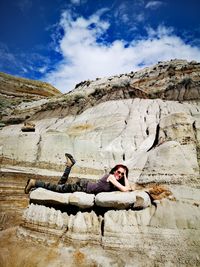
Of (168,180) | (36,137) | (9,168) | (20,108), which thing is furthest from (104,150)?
(20,108)

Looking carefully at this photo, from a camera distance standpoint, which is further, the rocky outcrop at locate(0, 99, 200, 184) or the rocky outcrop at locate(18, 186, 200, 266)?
the rocky outcrop at locate(0, 99, 200, 184)

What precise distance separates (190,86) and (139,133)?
17.2 ft

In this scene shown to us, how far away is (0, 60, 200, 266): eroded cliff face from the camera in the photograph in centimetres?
333

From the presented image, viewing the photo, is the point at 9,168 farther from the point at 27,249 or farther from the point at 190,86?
the point at 190,86

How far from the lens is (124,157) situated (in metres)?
10.8

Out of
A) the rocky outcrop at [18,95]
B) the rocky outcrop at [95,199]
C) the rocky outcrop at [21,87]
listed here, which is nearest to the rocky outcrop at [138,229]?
the rocky outcrop at [95,199]

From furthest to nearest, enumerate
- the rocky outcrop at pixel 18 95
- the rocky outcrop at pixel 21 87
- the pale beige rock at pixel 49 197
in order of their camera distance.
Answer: the rocky outcrop at pixel 21 87 → the rocky outcrop at pixel 18 95 → the pale beige rock at pixel 49 197

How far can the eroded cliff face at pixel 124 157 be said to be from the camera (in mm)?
→ 3326

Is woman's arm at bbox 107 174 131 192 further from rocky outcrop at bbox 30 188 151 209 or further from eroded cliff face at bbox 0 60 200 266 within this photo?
eroded cliff face at bbox 0 60 200 266

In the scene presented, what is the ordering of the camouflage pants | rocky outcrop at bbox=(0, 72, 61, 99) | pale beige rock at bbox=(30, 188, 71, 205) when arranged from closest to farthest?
pale beige rock at bbox=(30, 188, 71, 205), the camouflage pants, rocky outcrop at bbox=(0, 72, 61, 99)

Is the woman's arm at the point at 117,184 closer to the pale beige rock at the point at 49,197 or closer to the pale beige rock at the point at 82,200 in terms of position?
the pale beige rock at the point at 82,200

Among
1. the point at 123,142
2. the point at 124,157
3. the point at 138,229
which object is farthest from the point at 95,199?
the point at 123,142

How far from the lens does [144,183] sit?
6.16 meters

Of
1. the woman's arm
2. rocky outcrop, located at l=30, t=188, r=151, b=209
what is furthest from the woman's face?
rocky outcrop, located at l=30, t=188, r=151, b=209
